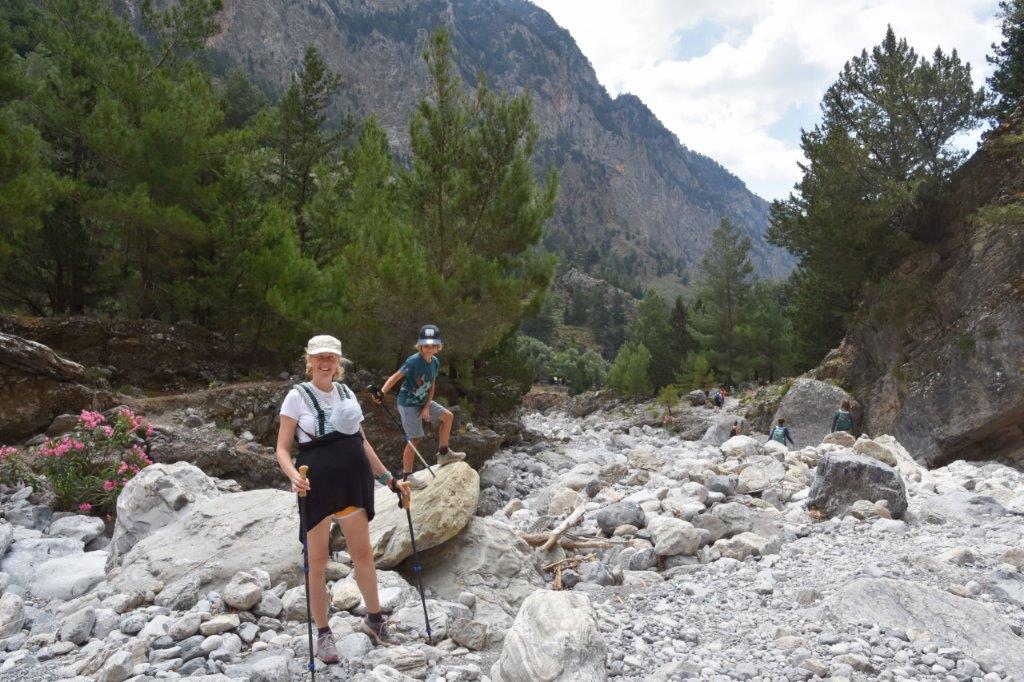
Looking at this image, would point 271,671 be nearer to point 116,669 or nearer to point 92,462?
point 116,669

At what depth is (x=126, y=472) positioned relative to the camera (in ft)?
24.3

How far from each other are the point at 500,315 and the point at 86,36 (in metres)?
12.4

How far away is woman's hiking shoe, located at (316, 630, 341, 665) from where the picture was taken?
3.59 m

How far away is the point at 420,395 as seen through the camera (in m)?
6.70

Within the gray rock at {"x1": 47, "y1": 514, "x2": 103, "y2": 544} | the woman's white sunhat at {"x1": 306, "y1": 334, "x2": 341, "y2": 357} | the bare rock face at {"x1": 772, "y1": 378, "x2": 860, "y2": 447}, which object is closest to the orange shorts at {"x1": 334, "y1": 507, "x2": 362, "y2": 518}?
the woman's white sunhat at {"x1": 306, "y1": 334, "x2": 341, "y2": 357}

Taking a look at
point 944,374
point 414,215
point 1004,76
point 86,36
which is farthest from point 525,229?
point 1004,76

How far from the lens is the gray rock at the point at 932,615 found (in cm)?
372

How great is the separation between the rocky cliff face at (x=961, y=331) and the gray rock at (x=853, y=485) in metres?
8.19

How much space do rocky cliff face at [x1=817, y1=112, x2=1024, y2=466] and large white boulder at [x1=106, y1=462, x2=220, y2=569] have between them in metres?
15.0

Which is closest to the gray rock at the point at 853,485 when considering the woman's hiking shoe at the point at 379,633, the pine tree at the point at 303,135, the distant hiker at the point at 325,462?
the woman's hiking shoe at the point at 379,633

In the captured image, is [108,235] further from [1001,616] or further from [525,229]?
[1001,616]

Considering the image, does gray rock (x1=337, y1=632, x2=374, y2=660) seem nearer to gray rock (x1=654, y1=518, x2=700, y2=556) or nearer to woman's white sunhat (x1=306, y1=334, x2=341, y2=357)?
woman's white sunhat (x1=306, y1=334, x2=341, y2=357)

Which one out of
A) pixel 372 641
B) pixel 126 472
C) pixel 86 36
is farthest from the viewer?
pixel 86 36

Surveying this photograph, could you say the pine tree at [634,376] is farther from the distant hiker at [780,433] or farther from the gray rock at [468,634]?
the gray rock at [468,634]
